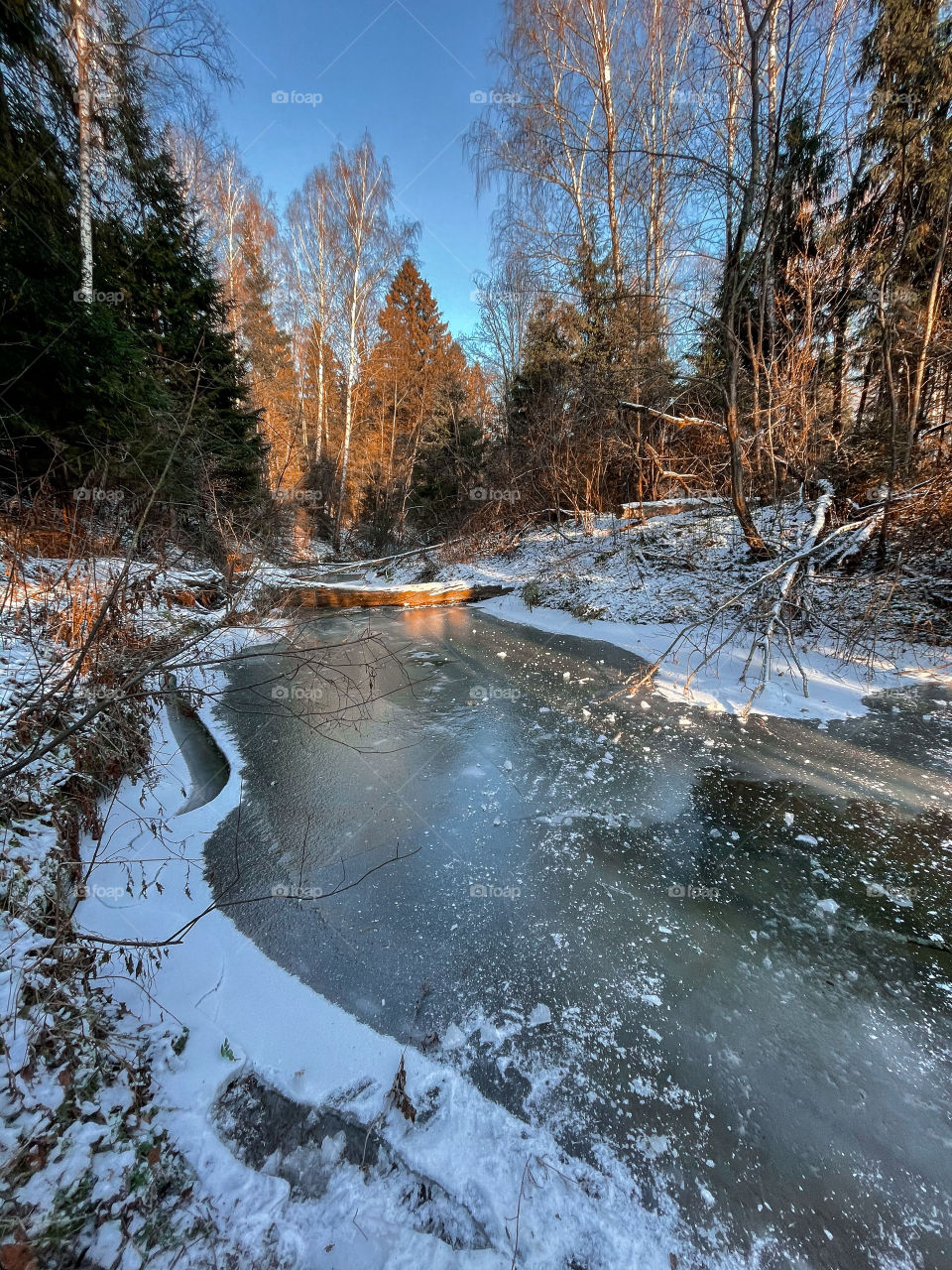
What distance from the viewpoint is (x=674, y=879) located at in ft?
8.55

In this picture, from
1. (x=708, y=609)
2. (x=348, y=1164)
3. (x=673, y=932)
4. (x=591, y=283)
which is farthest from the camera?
(x=591, y=283)

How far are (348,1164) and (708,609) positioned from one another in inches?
257

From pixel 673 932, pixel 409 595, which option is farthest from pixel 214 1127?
pixel 409 595

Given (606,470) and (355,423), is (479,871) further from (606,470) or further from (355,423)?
(355,423)

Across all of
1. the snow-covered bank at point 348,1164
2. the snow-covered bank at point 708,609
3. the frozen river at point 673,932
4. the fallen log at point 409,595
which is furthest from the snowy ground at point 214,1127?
the fallen log at point 409,595

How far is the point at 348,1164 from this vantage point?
1.45 m

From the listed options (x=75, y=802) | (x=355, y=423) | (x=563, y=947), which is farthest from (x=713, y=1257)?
(x=355, y=423)

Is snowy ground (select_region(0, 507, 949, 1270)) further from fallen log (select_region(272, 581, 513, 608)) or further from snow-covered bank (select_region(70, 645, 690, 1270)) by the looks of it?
fallen log (select_region(272, 581, 513, 608))

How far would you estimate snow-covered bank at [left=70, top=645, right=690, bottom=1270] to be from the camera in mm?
A: 1274

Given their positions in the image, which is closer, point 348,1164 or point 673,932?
point 348,1164

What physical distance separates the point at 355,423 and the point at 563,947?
21.0 m

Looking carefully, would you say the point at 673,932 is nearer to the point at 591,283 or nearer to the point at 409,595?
the point at 409,595

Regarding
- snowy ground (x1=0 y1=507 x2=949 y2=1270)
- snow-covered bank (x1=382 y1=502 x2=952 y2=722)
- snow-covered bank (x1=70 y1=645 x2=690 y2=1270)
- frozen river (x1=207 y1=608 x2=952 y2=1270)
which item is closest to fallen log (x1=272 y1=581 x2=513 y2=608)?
snow-covered bank (x1=382 y1=502 x2=952 y2=722)

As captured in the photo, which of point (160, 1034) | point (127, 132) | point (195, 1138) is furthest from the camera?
point (127, 132)
